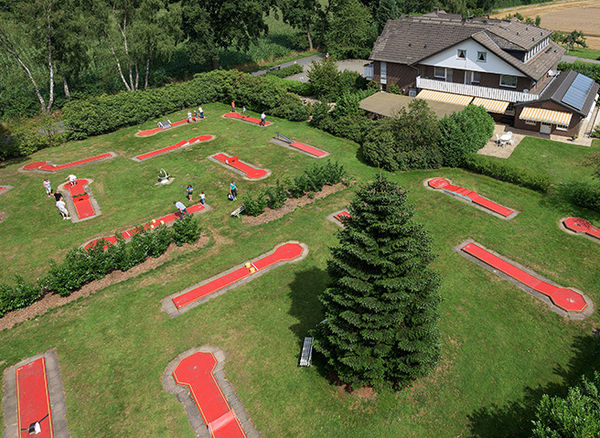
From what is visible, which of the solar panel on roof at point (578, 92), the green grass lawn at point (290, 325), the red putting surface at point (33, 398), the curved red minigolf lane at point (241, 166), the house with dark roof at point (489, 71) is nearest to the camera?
the red putting surface at point (33, 398)

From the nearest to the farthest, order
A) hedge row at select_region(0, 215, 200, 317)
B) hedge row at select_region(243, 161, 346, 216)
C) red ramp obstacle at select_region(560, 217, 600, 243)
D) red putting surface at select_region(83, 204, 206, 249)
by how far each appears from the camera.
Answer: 1. hedge row at select_region(0, 215, 200, 317)
2. red ramp obstacle at select_region(560, 217, 600, 243)
3. red putting surface at select_region(83, 204, 206, 249)
4. hedge row at select_region(243, 161, 346, 216)

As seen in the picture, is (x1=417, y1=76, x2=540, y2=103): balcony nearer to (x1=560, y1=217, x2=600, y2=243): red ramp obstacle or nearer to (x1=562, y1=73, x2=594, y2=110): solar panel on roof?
(x1=562, y1=73, x2=594, y2=110): solar panel on roof

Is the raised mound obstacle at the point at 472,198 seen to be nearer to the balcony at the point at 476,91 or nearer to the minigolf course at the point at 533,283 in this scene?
the minigolf course at the point at 533,283

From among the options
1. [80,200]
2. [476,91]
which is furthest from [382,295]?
[476,91]

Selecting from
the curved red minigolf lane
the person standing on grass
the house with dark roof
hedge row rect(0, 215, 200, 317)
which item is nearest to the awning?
the house with dark roof

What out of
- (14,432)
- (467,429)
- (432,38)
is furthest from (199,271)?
(432,38)

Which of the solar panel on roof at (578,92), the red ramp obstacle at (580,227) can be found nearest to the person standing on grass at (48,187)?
the red ramp obstacle at (580,227)

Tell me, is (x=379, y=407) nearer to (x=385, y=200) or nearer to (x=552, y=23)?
(x=385, y=200)
